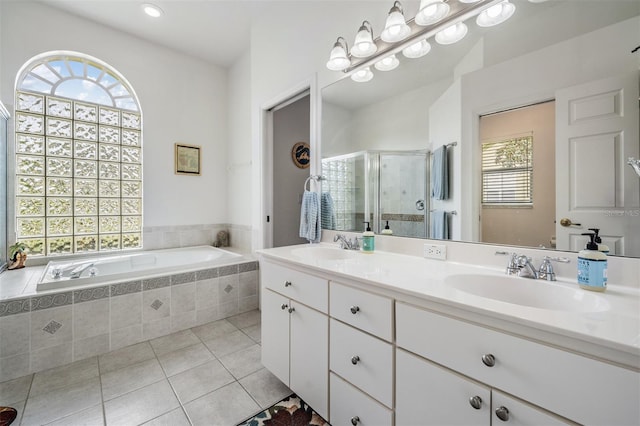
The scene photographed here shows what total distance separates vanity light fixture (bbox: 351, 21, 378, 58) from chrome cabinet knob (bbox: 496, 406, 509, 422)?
1795 mm

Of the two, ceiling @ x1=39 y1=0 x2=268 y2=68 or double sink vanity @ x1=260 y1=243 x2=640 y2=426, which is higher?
ceiling @ x1=39 y1=0 x2=268 y2=68

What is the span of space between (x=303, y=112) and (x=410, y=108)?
2.26 meters

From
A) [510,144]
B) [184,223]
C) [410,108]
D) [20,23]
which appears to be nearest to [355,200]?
[410,108]

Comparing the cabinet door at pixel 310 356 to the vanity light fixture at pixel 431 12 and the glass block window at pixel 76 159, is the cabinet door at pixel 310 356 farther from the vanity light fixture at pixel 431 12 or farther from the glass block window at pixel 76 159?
the glass block window at pixel 76 159

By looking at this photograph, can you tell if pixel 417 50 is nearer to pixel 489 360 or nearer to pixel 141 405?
pixel 489 360

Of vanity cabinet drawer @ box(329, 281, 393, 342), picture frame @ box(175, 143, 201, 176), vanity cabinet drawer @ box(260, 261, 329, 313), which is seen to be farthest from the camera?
picture frame @ box(175, 143, 201, 176)

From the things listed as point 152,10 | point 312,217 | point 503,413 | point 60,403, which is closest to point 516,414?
point 503,413

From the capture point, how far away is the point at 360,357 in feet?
3.51

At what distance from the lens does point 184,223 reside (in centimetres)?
347

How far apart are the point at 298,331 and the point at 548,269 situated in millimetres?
1147

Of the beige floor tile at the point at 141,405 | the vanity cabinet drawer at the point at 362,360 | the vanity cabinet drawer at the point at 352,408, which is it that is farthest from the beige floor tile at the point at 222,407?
the vanity cabinet drawer at the point at 362,360

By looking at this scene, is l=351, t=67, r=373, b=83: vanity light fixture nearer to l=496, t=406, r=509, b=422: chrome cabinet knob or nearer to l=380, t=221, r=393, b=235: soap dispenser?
l=380, t=221, r=393, b=235: soap dispenser

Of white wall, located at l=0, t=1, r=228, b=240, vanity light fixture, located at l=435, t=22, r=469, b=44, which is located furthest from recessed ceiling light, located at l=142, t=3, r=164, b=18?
vanity light fixture, located at l=435, t=22, r=469, b=44

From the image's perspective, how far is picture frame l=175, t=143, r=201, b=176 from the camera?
3416mm
